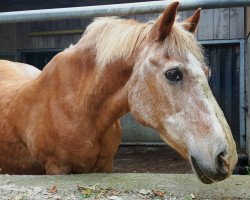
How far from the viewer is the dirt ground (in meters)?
6.16

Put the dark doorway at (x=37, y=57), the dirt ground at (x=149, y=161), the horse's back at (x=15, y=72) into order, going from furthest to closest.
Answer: the dark doorway at (x=37, y=57), the dirt ground at (x=149, y=161), the horse's back at (x=15, y=72)

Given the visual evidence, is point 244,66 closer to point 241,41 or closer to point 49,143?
point 241,41

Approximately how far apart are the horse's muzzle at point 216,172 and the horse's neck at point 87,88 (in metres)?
0.72

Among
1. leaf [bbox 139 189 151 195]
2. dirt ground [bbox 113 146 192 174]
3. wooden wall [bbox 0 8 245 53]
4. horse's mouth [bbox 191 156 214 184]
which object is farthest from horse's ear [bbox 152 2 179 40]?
wooden wall [bbox 0 8 245 53]

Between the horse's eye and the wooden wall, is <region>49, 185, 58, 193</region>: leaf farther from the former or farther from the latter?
the wooden wall

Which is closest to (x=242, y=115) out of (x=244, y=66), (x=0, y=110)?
(x=244, y=66)

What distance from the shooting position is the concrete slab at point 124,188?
176 cm

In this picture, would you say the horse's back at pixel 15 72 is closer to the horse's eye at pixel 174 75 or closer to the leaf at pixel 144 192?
the horse's eye at pixel 174 75

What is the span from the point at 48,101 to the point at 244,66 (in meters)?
4.86

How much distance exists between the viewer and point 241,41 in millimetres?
6926

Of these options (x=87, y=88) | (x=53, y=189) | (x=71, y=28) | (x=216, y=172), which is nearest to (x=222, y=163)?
(x=216, y=172)

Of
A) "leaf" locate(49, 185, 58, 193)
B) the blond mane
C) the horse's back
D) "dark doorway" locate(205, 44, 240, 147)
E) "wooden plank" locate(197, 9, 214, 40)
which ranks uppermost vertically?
the blond mane

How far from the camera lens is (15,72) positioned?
12.0 feet

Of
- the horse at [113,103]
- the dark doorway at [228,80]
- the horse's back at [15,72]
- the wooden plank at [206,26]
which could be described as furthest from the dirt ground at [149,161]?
the horse at [113,103]
